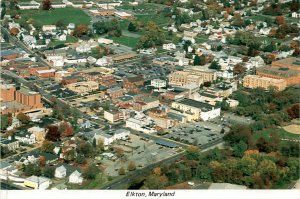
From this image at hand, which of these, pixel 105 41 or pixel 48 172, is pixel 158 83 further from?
pixel 48 172

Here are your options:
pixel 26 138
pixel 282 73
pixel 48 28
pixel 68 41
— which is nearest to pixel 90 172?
pixel 26 138

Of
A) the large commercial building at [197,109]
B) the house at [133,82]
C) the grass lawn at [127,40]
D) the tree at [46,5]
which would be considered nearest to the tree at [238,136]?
the large commercial building at [197,109]

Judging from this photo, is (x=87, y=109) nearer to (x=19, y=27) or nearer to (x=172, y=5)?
(x=19, y=27)

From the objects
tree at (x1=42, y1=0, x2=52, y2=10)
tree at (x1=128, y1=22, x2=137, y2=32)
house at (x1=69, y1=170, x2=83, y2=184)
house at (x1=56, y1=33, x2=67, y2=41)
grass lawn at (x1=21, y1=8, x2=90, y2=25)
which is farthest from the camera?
tree at (x1=42, y1=0, x2=52, y2=10)

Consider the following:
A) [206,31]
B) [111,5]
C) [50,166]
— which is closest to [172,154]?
[50,166]

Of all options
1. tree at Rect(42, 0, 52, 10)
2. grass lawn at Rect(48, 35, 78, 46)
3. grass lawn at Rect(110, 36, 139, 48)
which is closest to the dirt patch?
grass lawn at Rect(110, 36, 139, 48)

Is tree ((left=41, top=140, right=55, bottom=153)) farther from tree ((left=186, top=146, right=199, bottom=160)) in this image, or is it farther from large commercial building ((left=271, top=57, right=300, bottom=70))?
large commercial building ((left=271, top=57, right=300, bottom=70))
